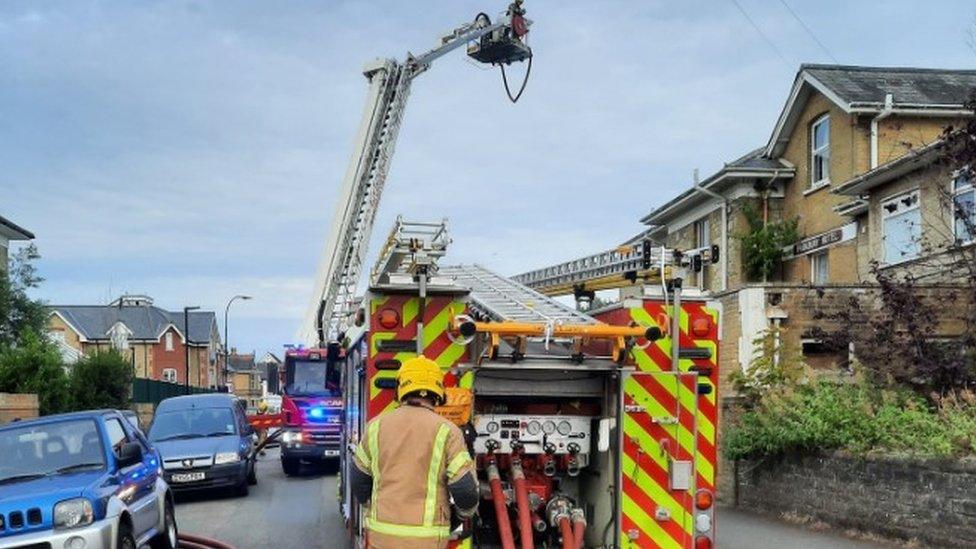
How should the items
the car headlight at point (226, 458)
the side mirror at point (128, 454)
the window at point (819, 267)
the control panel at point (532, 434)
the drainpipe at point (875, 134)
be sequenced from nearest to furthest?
1. the control panel at point (532, 434)
2. the side mirror at point (128, 454)
3. the car headlight at point (226, 458)
4. the drainpipe at point (875, 134)
5. the window at point (819, 267)

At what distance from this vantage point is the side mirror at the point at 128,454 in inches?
359

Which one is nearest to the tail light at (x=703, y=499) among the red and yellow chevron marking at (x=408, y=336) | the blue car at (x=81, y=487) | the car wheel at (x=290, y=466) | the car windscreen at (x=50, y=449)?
the red and yellow chevron marking at (x=408, y=336)

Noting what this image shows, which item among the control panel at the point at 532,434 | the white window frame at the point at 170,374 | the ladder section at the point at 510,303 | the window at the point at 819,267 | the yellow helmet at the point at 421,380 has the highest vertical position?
the window at the point at 819,267

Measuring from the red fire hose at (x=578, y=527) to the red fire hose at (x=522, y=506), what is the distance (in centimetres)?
28

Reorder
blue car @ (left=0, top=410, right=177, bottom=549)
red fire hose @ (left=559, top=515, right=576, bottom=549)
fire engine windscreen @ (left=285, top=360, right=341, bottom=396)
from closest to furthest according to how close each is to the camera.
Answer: red fire hose @ (left=559, top=515, right=576, bottom=549)
blue car @ (left=0, top=410, right=177, bottom=549)
fire engine windscreen @ (left=285, top=360, right=341, bottom=396)

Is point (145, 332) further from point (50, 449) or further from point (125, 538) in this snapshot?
point (125, 538)

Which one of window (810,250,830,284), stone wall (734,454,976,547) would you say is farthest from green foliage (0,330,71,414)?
window (810,250,830,284)

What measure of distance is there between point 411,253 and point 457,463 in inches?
106

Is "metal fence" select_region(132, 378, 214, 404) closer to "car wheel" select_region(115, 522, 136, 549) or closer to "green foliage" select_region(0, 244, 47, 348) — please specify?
"green foliage" select_region(0, 244, 47, 348)

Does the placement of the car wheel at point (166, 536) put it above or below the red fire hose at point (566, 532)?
below

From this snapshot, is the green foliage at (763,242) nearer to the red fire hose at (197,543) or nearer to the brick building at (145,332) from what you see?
the red fire hose at (197,543)

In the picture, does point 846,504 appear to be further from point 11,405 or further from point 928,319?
point 11,405

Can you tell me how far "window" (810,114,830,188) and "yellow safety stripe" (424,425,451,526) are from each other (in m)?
21.7

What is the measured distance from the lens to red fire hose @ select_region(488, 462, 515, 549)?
6.73 m
